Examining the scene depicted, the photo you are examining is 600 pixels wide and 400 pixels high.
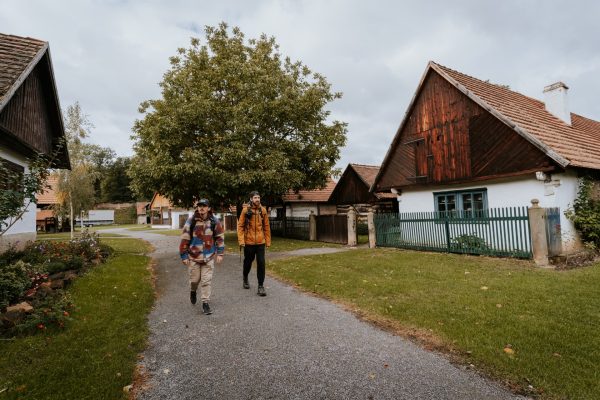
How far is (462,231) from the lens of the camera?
11680 millimetres

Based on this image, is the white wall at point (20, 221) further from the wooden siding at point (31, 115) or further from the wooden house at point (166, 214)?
the wooden house at point (166, 214)

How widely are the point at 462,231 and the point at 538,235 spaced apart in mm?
2666

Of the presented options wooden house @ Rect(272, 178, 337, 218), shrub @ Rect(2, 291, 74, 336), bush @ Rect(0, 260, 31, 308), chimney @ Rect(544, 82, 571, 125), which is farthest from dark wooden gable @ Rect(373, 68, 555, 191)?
bush @ Rect(0, 260, 31, 308)

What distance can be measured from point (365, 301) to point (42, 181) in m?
6.30

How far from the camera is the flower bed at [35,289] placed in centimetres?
467

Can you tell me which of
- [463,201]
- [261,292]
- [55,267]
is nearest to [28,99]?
[55,267]

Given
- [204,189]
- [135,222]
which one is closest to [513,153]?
[204,189]

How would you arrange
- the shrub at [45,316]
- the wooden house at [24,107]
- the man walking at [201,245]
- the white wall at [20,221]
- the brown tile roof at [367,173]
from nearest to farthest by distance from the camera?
the shrub at [45,316], the man walking at [201,245], the wooden house at [24,107], the white wall at [20,221], the brown tile roof at [367,173]

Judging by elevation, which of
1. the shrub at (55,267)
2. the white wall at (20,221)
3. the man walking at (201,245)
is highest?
the white wall at (20,221)

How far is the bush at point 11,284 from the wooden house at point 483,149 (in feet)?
42.9

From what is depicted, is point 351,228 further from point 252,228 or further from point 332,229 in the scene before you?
point 252,228

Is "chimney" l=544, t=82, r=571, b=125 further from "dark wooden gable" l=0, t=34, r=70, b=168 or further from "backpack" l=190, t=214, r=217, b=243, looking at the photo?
"dark wooden gable" l=0, t=34, r=70, b=168

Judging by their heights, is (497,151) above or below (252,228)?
above

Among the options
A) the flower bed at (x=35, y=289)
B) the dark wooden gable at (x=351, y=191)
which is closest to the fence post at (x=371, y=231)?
the dark wooden gable at (x=351, y=191)
